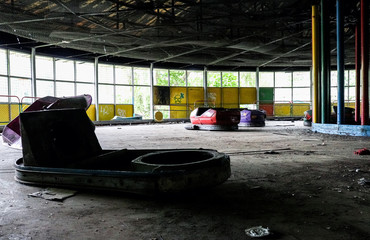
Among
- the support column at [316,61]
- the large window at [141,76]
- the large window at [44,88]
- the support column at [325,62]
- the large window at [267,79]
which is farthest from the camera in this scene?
the large window at [267,79]

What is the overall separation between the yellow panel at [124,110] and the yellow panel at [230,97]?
6959mm

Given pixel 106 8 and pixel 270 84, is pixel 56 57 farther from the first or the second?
pixel 270 84

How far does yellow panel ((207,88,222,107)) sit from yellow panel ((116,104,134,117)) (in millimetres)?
5867

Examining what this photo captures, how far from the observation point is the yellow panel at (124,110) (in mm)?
17562

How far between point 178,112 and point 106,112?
5.23m

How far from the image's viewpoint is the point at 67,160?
2848 millimetres

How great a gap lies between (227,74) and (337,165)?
822 inches

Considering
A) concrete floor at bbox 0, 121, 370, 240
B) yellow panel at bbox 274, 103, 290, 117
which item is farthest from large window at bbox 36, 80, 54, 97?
yellow panel at bbox 274, 103, 290, 117

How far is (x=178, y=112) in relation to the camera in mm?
20062

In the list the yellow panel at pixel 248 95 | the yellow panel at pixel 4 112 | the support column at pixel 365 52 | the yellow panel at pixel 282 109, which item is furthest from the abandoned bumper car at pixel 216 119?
the yellow panel at pixel 282 109

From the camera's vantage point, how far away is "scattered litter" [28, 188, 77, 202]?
2.25 m

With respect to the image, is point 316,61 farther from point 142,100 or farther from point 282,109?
point 142,100

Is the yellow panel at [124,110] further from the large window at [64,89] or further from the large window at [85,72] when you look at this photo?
the large window at [64,89]

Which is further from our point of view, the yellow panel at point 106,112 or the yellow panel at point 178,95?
the yellow panel at point 178,95
